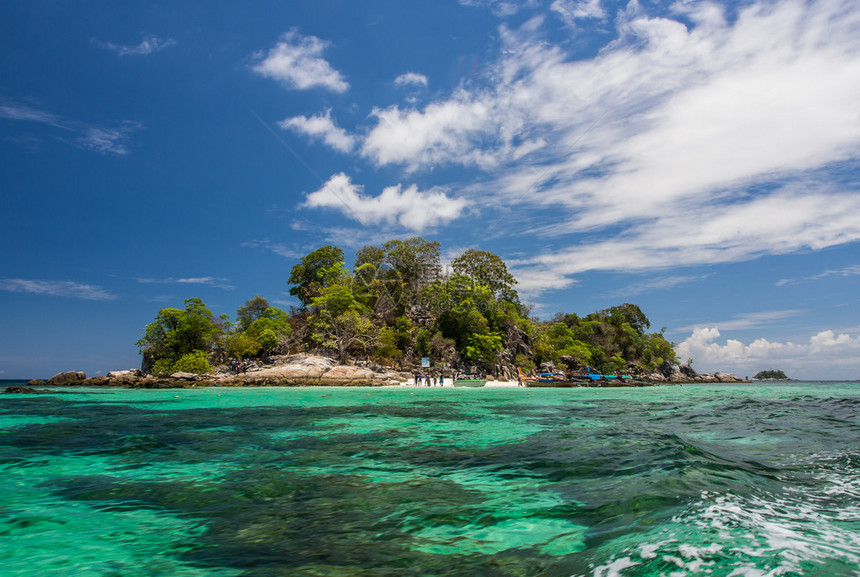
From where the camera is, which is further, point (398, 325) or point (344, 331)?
point (398, 325)

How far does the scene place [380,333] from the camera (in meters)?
47.1

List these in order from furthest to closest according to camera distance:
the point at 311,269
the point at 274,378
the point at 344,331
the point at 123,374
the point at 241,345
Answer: the point at 311,269, the point at 241,345, the point at 344,331, the point at 123,374, the point at 274,378

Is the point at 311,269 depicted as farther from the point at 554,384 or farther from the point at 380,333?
the point at 554,384

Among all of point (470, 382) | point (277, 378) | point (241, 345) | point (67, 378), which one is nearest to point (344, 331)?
point (277, 378)

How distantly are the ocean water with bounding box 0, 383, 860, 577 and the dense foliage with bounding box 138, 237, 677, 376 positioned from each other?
125ft

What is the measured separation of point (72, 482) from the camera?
547 cm

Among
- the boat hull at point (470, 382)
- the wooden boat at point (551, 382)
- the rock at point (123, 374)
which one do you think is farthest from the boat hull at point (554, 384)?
the rock at point (123, 374)

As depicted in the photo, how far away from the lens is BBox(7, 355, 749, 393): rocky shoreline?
35594mm

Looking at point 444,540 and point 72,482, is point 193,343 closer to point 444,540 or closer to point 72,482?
point 72,482

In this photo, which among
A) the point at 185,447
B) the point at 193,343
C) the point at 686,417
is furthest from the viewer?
the point at 193,343

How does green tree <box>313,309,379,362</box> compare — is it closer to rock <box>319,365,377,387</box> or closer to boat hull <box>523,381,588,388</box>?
rock <box>319,365,377,387</box>

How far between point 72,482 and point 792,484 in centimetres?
877

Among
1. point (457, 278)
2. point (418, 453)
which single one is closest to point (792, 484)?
point (418, 453)

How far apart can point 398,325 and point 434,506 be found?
1918 inches
